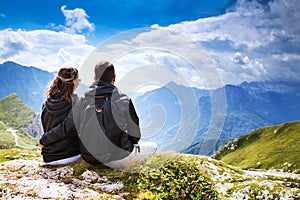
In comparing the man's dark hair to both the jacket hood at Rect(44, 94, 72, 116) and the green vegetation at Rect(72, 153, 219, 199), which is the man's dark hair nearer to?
the jacket hood at Rect(44, 94, 72, 116)

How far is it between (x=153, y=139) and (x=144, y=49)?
436 cm

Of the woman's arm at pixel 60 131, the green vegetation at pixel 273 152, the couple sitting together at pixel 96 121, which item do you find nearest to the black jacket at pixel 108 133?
the couple sitting together at pixel 96 121

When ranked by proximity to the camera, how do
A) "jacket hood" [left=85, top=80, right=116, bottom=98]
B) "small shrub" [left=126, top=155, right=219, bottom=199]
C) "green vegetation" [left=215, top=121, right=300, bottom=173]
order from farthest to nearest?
"green vegetation" [left=215, top=121, right=300, bottom=173] < "jacket hood" [left=85, top=80, right=116, bottom=98] < "small shrub" [left=126, top=155, right=219, bottom=199]

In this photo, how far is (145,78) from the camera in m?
12.8

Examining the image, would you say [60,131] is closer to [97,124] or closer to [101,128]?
[97,124]

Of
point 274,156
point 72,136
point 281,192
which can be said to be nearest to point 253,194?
point 281,192

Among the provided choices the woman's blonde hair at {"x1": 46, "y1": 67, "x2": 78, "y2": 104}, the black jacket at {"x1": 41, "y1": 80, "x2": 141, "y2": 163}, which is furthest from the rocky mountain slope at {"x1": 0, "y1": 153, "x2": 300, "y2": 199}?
the woman's blonde hair at {"x1": 46, "y1": 67, "x2": 78, "y2": 104}

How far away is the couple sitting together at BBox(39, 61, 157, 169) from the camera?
37.7 ft

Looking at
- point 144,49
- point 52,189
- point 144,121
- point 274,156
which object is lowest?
point 274,156

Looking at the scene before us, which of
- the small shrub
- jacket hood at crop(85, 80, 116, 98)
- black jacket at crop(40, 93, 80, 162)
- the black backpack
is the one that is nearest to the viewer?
the small shrub

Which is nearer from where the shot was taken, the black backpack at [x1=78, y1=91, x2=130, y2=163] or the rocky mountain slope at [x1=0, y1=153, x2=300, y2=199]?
the rocky mountain slope at [x1=0, y1=153, x2=300, y2=199]

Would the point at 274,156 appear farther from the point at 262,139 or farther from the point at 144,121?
the point at 144,121

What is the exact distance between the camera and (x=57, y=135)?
12805 mm

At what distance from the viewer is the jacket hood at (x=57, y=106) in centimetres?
1293
